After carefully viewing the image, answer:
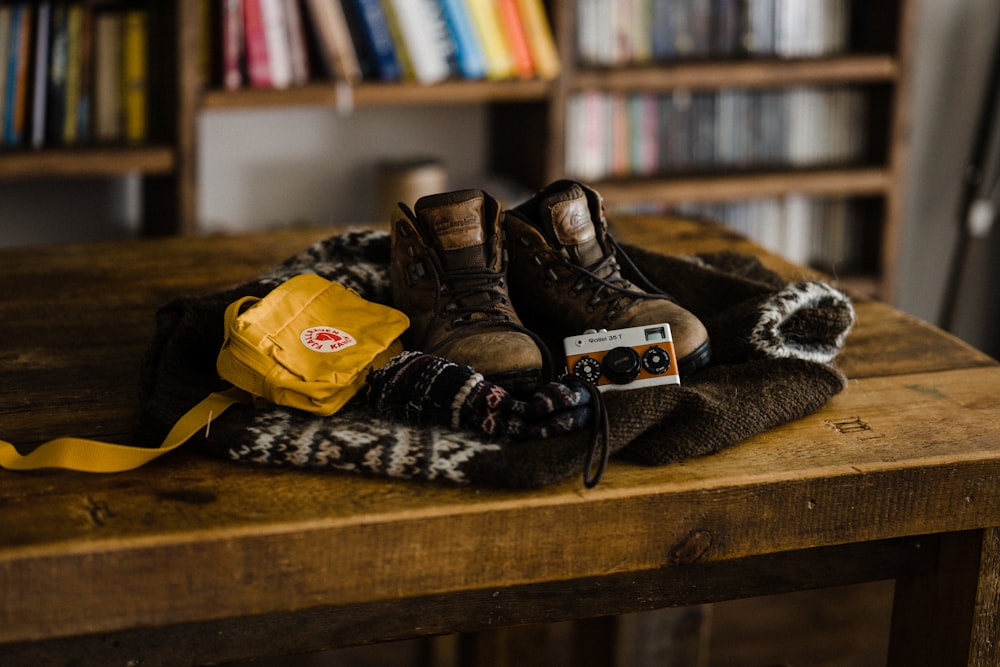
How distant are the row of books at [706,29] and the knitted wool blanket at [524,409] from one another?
4.37 feet

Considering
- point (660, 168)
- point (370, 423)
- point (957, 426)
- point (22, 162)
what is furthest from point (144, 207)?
point (957, 426)

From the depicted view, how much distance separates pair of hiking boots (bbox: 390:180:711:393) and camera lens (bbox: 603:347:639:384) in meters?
0.06

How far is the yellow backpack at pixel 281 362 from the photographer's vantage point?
85cm

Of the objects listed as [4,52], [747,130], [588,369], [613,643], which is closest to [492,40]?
[747,130]

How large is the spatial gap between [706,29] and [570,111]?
1.16ft

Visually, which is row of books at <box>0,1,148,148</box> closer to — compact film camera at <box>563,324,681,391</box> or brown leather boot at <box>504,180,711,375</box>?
brown leather boot at <box>504,180,711,375</box>

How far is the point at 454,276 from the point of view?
3.28 ft

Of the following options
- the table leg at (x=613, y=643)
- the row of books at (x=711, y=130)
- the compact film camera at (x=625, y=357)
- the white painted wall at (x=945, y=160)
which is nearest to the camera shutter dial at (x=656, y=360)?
the compact film camera at (x=625, y=357)

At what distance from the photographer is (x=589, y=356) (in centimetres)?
95

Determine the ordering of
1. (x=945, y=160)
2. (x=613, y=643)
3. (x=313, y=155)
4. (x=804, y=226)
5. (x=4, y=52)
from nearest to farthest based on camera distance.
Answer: (x=613, y=643) < (x=4, y=52) < (x=313, y=155) < (x=804, y=226) < (x=945, y=160)

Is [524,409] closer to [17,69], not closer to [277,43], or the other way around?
[277,43]

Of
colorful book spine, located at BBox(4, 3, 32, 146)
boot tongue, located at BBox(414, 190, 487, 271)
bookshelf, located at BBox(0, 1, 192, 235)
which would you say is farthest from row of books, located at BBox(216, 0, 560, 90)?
boot tongue, located at BBox(414, 190, 487, 271)

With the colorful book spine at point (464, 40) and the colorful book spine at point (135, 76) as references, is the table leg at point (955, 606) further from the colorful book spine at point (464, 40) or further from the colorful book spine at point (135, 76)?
the colorful book spine at point (135, 76)

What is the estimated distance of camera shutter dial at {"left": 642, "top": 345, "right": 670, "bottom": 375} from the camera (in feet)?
3.08
